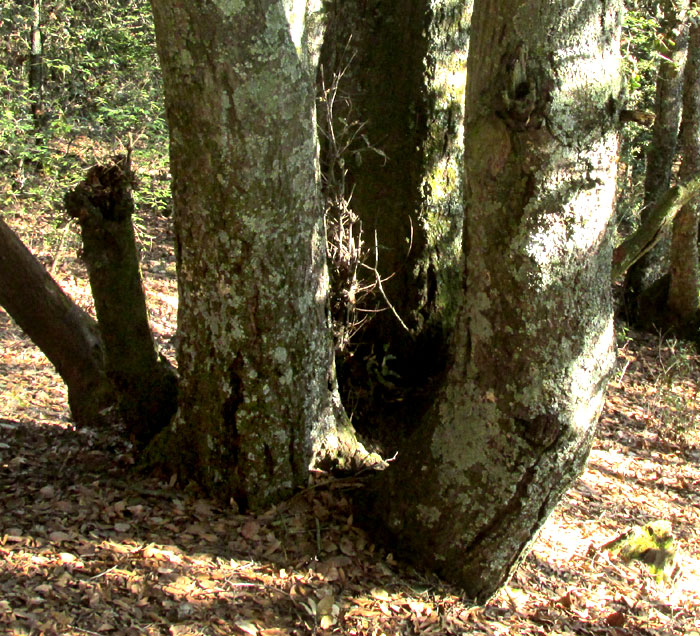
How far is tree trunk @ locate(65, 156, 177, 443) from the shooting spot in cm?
366

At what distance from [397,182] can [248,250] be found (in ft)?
4.91

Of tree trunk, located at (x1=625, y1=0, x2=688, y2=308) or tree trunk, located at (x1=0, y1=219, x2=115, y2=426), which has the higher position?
tree trunk, located at (x1=625, y1=0, x2=688, y2=308)

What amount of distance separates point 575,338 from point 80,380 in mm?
2951

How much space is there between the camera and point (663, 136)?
9773 mm

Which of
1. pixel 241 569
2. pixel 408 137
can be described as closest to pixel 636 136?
pixel 408 137

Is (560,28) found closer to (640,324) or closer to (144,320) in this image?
(144,320)

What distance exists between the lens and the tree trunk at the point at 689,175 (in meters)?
8.90

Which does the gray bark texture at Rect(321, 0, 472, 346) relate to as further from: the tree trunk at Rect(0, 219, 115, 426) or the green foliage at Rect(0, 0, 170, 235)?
the green foliage at Rect(0, 0, 170, 235)

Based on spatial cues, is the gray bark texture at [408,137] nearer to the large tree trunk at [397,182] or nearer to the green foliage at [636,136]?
the large tree trunk at [397,182]

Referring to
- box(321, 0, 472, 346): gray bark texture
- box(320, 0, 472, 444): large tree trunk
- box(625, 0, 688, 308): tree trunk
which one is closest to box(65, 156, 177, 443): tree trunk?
box(320, 0, 472, 444): large tree trunk

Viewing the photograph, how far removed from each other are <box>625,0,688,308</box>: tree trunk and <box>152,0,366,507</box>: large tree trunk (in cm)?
675

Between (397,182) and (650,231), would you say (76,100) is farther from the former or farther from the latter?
(650,231)

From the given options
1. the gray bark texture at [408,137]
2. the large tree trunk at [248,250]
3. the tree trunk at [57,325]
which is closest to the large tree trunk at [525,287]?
the large tree trunk at [248,250]

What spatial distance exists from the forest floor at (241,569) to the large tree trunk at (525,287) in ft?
1.12
